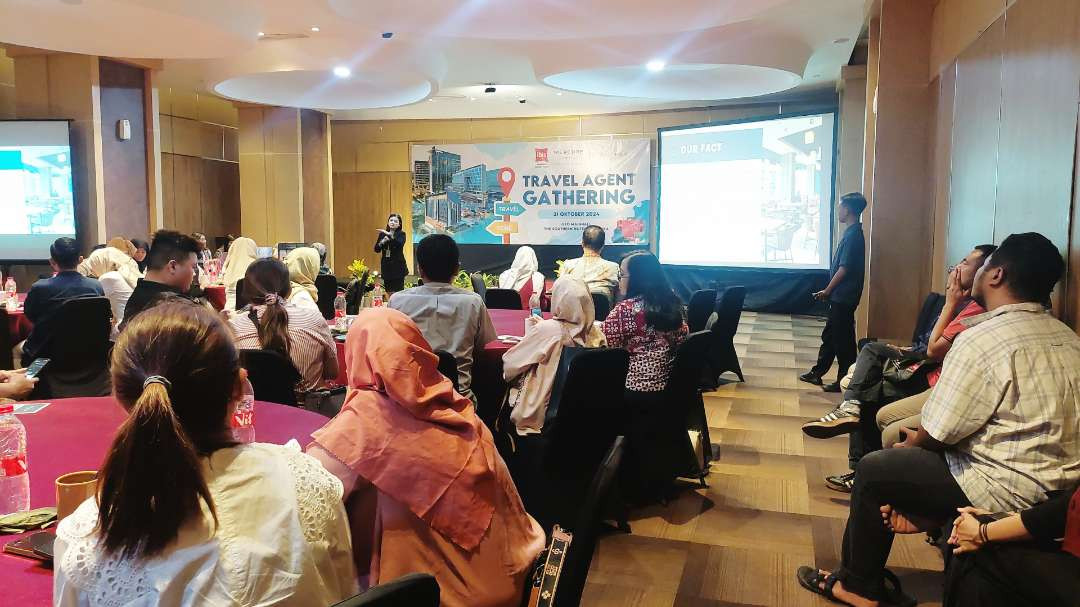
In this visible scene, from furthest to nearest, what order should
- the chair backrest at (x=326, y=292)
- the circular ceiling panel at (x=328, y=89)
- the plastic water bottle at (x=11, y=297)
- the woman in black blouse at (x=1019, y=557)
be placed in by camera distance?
the circular ceiling panel at (x=328, y=89) < the chair backrest at (x=326, y=292) < the plastic water bottle at (x=11, y=297) < the woman in black blouse at (x=1019, y=557)

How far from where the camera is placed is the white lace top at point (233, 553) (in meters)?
1.08

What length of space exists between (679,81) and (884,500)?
7493 mm

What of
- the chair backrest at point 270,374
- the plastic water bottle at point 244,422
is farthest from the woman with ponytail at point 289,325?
the plastic water bottle at point 244,422

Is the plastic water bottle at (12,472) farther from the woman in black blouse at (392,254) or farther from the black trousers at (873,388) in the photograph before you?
the woman in black blouse at (392,254)

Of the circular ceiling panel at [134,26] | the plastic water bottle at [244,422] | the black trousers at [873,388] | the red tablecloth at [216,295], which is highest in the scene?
the circular ceiling panel at [134,26]

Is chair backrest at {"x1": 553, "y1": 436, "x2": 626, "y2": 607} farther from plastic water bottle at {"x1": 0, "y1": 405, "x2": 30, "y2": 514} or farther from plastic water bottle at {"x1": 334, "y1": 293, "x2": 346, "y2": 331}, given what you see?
plastic water bottle at {"x1": 334, "y1": 293, "x2": 346, "y2": 331}

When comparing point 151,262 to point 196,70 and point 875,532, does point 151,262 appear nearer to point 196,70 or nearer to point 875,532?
point 875,532

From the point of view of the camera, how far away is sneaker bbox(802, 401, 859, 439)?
145 inches

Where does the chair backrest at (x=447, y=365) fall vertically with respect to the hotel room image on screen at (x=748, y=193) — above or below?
below

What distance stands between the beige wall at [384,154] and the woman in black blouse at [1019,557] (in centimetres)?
1088

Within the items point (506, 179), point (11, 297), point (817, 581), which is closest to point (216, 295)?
point (11, 297)

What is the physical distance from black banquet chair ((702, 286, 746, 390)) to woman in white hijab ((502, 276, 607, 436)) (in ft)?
7.68

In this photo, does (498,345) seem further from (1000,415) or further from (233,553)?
(233,553)

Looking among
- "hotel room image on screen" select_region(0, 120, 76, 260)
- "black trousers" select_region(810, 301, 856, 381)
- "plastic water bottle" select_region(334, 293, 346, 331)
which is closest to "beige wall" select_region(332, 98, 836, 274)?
"hotel room image on screen" select_region(0, 120, 76, 260)
